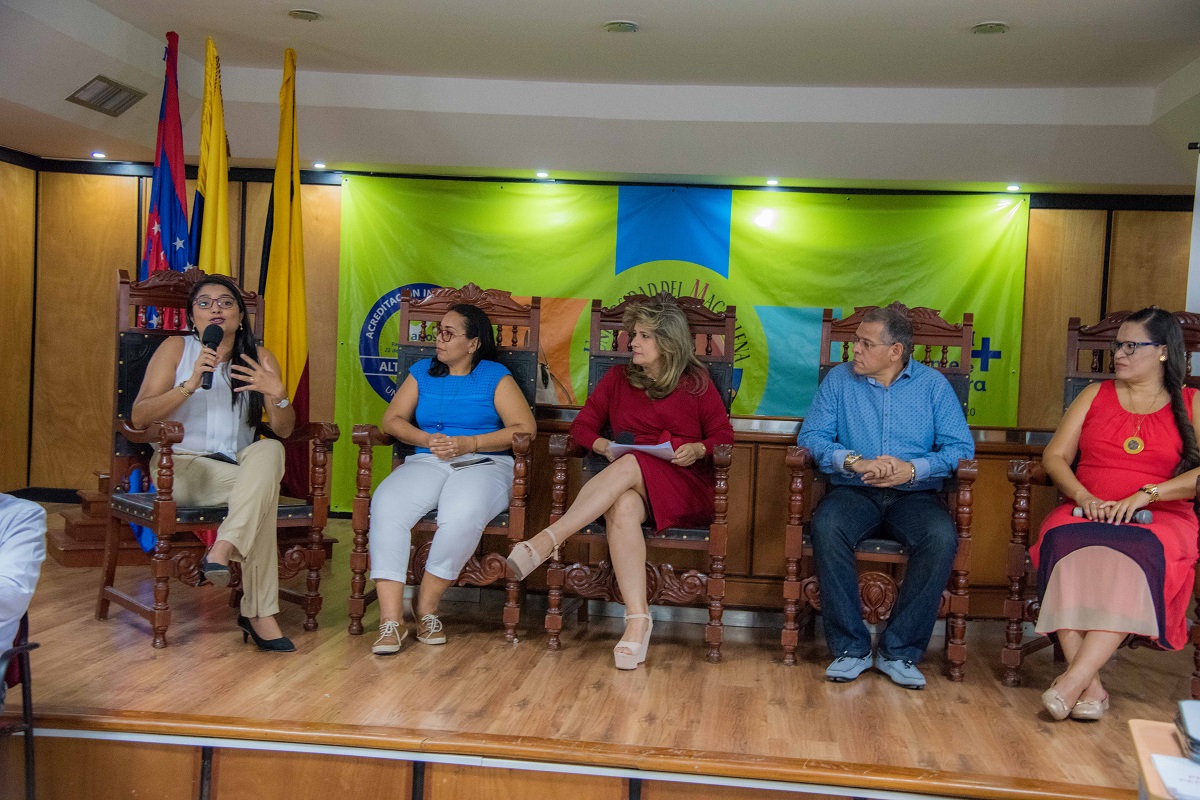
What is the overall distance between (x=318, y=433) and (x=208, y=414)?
0.37 meters

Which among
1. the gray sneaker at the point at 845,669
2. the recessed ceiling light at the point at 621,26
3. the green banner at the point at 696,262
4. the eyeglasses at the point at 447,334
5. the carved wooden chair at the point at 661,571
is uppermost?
the recessed ceiling light at the point at 621,26

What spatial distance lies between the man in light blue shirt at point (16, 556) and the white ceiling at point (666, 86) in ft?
9.53

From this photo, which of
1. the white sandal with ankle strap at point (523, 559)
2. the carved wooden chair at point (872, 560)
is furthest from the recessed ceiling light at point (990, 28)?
the white sandal with ankle strap at point (523, 559)

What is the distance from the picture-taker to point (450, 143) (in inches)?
218

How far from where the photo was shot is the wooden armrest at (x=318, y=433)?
11.5ft

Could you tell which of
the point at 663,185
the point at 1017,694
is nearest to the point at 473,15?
the point at 663,185

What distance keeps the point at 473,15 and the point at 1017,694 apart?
3336 mm

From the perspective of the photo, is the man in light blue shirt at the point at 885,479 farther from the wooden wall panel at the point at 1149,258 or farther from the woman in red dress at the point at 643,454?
the wooden wall panel at the point at 1149,258

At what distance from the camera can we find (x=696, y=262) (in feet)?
19.3

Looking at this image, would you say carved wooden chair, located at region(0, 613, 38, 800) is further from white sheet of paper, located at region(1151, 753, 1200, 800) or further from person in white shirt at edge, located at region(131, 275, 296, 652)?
white sheet of paper, located at region(1151, 753, 1200, 800)

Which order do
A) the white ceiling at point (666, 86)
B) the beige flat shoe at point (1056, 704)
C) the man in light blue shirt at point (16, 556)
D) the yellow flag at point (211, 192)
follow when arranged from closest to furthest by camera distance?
1. the man in light blue shirt at point (16, 556)
2. the beige flat shoe at point (1056, 704)
3. the white ceiling at point (666, 86)
4. the yellow flag at point (211, 192)

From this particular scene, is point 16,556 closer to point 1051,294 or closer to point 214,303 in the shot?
point 214,303

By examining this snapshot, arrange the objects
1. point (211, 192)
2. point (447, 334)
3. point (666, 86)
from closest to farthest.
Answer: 1. point (447, 334)
2. point (211, 192)
3. point (666, 86)

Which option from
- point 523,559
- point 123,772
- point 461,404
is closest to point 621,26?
point 461,404
